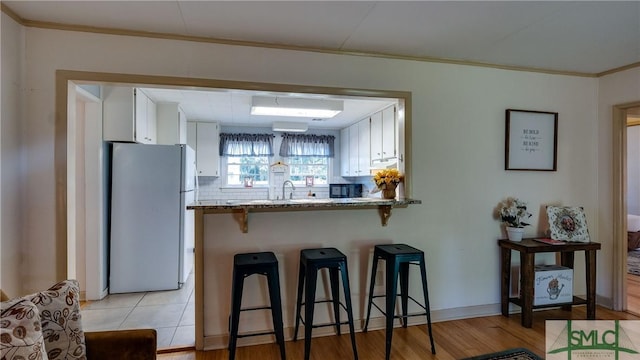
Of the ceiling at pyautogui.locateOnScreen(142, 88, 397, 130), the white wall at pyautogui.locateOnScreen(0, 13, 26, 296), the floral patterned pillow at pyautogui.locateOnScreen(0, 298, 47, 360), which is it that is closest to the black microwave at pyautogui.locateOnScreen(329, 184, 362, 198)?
the ceiling at pyautogui.locateOnScreen(142, 88, 397, 130)

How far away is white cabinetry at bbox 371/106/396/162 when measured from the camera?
12.7 ft

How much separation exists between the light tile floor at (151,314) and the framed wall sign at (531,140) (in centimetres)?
304

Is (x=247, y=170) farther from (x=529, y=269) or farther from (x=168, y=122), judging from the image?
(x=529, y=269)

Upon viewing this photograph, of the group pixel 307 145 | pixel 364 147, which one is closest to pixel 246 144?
pixel 307 145

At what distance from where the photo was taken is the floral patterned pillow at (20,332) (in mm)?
1014

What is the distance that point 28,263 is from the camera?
2.04 metres

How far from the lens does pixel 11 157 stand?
1938 mm

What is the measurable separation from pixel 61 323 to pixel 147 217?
2176 mm

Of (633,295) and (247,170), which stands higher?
(247,170)

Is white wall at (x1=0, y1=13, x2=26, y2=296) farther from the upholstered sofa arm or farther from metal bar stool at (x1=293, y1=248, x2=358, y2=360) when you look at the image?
metal bar stool at (x1=293, y1=248, x2=358, y2=360)

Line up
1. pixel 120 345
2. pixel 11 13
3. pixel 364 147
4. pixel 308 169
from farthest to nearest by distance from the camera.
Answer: pixel 308 169 < pixel 364 147 < pixel 11 13 < pixel 120 345

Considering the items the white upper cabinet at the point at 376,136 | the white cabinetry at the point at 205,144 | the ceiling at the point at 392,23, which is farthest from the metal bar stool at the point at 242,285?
the white cabinetry at the point at 205,144

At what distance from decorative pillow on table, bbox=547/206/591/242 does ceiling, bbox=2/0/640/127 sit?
129 centimetres

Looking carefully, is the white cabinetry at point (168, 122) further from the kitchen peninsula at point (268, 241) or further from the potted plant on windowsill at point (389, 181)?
the potted plant on windowsill at point (389, 181)
